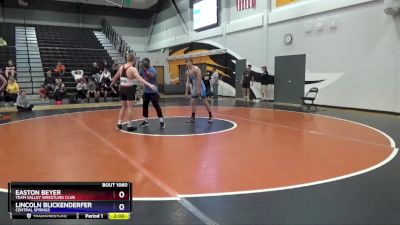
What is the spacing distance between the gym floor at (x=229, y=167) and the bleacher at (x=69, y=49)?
1256 cm

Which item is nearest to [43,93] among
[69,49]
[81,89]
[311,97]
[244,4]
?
[81,89]

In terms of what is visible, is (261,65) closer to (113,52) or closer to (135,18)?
(113,52)

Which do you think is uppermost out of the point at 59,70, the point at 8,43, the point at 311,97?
the point at 8,43

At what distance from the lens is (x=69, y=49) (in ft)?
78.5

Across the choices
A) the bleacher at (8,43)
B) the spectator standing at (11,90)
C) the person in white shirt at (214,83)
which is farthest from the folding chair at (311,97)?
the bleacher at (8,43)

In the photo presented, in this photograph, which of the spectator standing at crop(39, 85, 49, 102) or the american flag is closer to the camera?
the spectator standing at crop(39, 85, 49, 102)

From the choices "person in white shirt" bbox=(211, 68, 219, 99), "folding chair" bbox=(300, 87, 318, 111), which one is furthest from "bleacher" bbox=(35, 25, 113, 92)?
"folding chair" bbox=(300, 87, 318, 111)

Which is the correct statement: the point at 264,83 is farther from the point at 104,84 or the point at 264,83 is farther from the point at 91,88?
the point at 91,88
